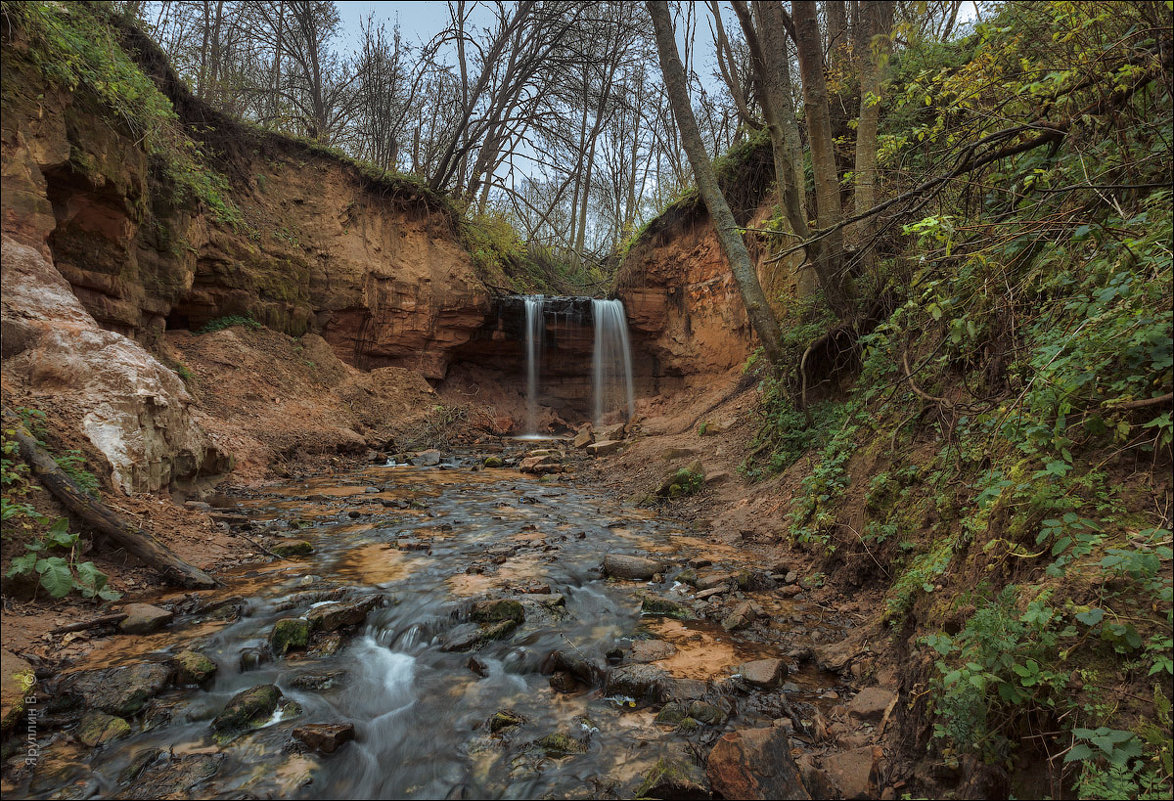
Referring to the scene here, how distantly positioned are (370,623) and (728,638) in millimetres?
2493

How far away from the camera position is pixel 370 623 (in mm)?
3934

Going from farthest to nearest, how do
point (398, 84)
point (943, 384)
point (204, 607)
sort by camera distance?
point (398, 84)
point (943, 384)
point (204, 607)

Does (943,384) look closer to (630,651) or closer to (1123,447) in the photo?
(1123,447)

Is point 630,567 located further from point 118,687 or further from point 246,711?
point 118,687

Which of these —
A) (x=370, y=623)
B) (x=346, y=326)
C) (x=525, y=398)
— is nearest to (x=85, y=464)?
(x=370, y=623)

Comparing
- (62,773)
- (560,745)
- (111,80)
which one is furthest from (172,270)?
(560,745)

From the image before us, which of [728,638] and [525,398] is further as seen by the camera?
[525,398]

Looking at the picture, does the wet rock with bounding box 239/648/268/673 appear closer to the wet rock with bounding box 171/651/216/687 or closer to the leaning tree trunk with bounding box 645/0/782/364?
the wet rock with bounding box 171/651/216/687

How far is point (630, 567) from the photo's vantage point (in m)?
4.90

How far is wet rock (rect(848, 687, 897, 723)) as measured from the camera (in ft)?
8.87

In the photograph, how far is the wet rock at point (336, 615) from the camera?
3750mm

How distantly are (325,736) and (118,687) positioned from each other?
1.16m

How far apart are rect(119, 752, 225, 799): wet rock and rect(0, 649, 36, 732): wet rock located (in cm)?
65

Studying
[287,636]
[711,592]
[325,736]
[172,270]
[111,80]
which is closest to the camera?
[325,736]
